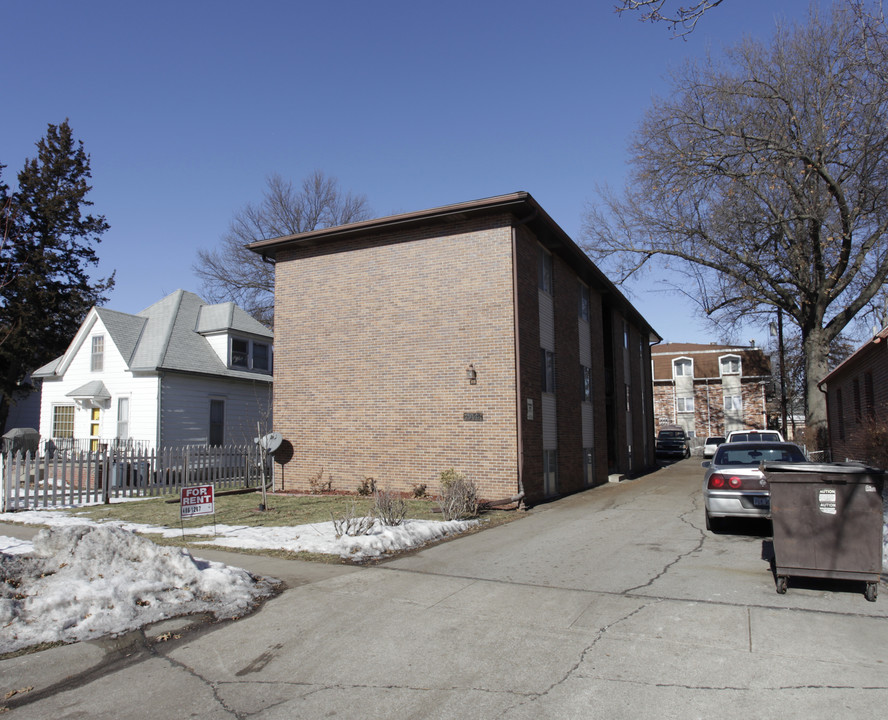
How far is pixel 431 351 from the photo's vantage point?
16.6 metres

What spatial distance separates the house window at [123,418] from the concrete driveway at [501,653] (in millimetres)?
16211

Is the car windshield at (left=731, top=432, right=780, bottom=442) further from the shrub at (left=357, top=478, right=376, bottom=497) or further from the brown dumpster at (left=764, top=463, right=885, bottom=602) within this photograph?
the brown dumpster at (left=764, top=463, right=885, bottom=602)

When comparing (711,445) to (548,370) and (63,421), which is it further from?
(63,421)

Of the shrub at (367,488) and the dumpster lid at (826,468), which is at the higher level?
the dumpster lid at (826,468)

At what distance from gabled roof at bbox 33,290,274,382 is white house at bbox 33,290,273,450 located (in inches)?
1.8

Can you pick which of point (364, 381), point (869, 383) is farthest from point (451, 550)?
point (869, 383)

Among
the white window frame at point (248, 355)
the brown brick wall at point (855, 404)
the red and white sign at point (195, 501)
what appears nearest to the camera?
the red and white sign at point (195, 501)

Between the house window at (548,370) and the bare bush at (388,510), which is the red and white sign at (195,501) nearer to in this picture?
the bare bush at (388,510)

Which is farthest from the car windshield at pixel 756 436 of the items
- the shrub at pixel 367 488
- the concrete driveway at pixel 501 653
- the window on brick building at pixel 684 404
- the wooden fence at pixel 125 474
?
the window on brick building at pixel 684 404

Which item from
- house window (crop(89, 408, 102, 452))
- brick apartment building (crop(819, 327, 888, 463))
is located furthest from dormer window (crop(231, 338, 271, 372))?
brick apartment building (crop(819, 327, 888, 463))

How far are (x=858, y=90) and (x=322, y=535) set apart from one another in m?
19.0

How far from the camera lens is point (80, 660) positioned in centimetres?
531

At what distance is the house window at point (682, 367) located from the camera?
59.7 metres

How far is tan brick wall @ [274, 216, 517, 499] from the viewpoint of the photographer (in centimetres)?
1576
